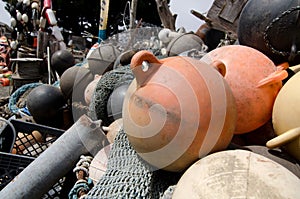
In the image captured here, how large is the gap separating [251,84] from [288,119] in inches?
8.8

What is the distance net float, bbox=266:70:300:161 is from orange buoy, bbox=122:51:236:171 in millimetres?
190

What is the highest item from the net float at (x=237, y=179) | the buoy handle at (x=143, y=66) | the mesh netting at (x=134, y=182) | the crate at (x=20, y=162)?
the buoy handle at (x=143, y=66)

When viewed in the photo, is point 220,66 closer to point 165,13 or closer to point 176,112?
point 176,112

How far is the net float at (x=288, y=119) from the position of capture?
1.19 metres

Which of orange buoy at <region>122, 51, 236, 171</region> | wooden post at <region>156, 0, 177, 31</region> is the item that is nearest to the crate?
orange buoy at <region>122, 51, 236, 171</region>

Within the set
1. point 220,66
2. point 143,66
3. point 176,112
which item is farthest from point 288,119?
point 143,66

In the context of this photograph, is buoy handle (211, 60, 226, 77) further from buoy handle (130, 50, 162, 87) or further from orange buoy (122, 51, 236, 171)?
buoy handle (130, 50, 162, 87)

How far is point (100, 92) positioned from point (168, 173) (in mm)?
1146

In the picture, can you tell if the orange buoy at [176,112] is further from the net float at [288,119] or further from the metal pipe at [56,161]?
the metal pipe at [56,161]

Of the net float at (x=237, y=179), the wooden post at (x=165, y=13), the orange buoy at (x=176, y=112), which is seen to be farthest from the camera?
the wooden post at (x=165, y=13)

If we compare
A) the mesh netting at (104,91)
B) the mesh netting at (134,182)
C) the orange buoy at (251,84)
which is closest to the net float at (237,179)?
the mesh netting at (134,182)

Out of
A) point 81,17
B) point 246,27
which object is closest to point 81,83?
point 246,27

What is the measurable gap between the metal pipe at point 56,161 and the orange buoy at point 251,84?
2.80 feet

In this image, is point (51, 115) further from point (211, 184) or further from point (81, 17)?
point (81, 17)
